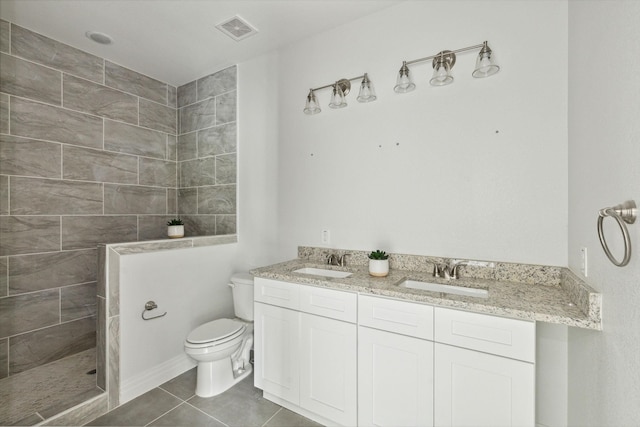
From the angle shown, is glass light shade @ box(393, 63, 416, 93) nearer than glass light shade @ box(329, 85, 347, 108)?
Yes

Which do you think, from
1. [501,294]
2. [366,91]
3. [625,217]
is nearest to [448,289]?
[501,294]

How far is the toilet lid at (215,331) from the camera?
193cm

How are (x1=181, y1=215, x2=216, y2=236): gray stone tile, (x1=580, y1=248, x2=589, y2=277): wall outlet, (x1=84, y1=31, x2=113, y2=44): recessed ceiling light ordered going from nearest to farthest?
(x1=580, y1=248, x2=589, y2=277): wall outlet, (x1=84, y1=31, x2=113, y2=44): recessed ceiling light, (x1=181, y1=215, x2=216, y2=236): gray stone tile

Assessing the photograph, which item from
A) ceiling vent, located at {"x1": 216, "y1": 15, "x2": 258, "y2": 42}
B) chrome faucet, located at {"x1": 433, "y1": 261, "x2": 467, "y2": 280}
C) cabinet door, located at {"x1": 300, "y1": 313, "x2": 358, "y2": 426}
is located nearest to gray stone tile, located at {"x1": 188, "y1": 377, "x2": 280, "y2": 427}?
cabinet door, located at {"x1": 300, "y1": 313, "x2": 358, "y2": 426}

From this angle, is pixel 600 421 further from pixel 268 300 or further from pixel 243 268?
pixel 243 268

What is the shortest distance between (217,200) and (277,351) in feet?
5.50

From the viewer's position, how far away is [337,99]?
204 cm

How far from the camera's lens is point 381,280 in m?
1.65

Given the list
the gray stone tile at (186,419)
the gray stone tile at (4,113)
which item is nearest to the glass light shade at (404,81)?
the gray stone tile at (186,419)

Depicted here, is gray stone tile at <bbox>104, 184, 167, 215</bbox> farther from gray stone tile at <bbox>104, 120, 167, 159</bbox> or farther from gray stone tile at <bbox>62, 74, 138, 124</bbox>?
gray stone tile at <bbox>62, 74, 138, 124</bbox>

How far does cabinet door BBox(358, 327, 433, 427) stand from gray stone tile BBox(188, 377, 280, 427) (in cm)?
65

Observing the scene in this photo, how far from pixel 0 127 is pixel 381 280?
2.97m

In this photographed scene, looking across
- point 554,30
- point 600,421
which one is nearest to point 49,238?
point 600,421

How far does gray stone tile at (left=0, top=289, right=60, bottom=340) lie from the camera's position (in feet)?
6.91
